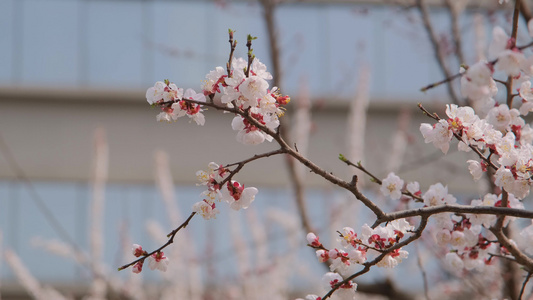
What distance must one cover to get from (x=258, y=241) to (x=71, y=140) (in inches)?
137

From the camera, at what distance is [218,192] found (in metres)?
0.86

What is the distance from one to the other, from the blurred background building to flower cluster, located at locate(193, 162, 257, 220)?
4.81 meters

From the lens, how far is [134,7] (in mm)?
6008

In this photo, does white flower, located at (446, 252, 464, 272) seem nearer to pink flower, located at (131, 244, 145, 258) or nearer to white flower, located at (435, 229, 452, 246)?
white flower, located at (435, 229, 452, 246)

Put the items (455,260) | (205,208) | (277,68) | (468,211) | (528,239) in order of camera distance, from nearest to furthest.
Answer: (468,211)
(205,208)
(528,239)
(455,260)
(277,68)

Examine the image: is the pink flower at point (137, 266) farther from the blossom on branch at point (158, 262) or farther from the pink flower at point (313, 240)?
the pink flower at point (313, 240)

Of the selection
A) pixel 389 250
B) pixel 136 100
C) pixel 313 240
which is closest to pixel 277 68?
pixel 313 240

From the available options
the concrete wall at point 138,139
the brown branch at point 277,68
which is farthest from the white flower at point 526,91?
the concrete wall at point 138,139

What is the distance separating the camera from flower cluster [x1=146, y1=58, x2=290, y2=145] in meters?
0.80

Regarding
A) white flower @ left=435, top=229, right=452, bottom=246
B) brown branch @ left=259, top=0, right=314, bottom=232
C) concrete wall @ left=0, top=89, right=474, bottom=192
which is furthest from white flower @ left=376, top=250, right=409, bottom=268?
concrete wall @ left=0, top=89, right=474, bottom=192

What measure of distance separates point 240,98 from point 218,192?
135 millimetres

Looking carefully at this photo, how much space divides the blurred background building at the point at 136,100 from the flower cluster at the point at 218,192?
4808mm

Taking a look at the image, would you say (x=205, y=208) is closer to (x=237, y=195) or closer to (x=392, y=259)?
(x=237, y=195)

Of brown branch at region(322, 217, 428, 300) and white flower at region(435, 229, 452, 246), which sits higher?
white flower at region(435, 229, 452, 246)
